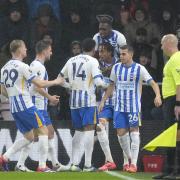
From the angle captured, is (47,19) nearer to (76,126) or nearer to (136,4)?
(136,4)

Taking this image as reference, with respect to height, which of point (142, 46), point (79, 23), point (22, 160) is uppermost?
point (79, 23)

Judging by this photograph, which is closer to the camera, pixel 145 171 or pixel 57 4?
pixel 145 171

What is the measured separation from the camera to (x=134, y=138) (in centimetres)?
1531

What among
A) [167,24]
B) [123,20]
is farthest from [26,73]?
[167,24]

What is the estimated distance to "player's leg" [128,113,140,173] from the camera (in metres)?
15.3

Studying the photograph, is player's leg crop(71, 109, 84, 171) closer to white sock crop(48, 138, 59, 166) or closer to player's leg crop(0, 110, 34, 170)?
white sock crop(48, 138, 59, 166)

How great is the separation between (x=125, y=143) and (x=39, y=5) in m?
5.08

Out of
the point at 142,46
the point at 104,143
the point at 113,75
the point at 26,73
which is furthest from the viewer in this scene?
the point at 142,46

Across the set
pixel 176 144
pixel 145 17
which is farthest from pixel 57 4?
pixel 176 144

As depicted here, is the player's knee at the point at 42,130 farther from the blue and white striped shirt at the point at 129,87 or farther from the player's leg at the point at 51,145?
the blue and white striped shirt at the point at 129,87

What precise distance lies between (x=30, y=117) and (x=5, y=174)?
1.08m

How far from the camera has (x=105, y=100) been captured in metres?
15.6

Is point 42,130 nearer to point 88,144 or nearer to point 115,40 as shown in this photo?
point 88,144

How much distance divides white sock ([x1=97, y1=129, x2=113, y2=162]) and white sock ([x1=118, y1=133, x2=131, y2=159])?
13.2 inches
